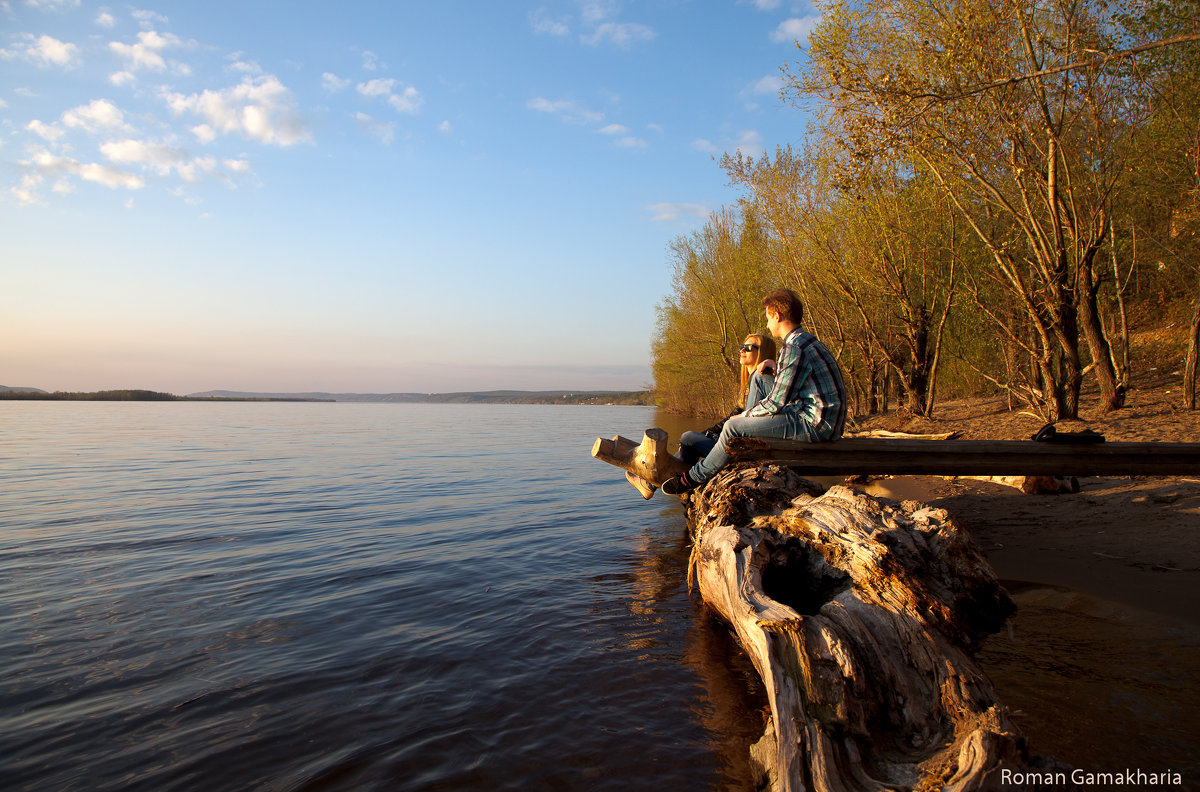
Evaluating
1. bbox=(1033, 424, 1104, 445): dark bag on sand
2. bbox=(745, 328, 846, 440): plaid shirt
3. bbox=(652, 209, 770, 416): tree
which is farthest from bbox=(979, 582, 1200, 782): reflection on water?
bbox=(652, 209, 770, 416): tree

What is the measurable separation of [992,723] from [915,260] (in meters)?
16.7

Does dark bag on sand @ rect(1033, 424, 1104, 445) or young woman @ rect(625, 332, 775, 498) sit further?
young woman @ rect(625, 332, 775, 498)

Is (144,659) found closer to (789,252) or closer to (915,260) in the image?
(915,260)

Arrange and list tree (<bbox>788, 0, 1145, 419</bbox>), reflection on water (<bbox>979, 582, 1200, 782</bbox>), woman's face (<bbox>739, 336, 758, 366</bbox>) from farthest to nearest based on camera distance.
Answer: tree (<bbox>788, 0, 1145, 419</bbox>), woman's face (<bbox>739, 336, 758, 366</bbox>), reflection on water (<bbox>979, 582, 1200, 782</bbox>)

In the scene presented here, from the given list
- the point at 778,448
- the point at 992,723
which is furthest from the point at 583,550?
the point at 992,723

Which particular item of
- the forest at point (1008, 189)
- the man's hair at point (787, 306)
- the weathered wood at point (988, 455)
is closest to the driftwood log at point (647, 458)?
the weathered wood at point (988, 455)

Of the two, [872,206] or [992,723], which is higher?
[872,206]

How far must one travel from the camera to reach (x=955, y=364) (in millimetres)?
26094

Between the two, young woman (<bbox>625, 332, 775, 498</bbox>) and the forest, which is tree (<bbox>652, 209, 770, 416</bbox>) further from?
young woman (<bbox>625, 332, 775, 498</bbox>)

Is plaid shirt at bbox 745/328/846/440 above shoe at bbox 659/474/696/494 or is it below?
above

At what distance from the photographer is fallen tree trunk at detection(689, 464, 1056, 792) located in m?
2.66

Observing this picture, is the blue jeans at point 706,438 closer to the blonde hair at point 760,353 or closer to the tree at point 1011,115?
the blonde hair at point 760,353

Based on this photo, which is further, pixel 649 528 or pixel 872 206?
pixel 872 206

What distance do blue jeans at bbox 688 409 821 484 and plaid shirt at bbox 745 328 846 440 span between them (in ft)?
0.21
